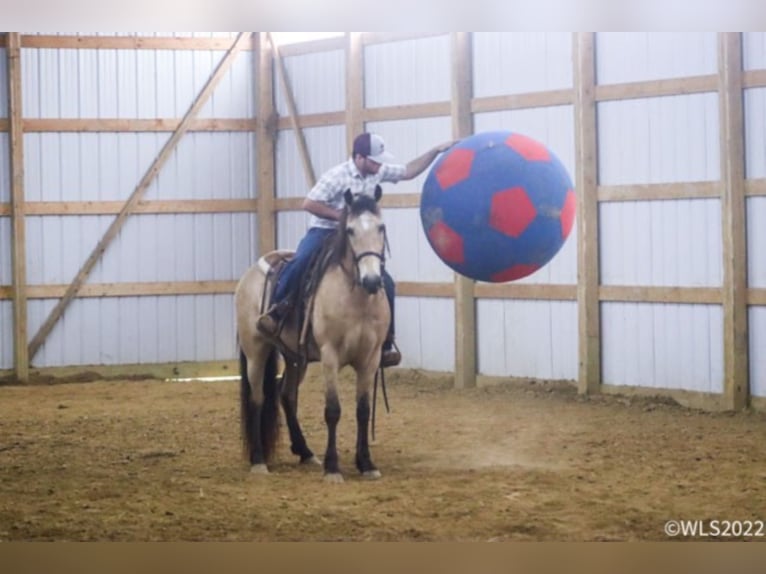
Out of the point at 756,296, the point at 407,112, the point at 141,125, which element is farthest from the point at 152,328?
the point at 756,296

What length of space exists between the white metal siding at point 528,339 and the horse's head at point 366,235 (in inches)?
84.6

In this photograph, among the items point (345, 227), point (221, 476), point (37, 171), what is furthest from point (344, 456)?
point (37, 171)

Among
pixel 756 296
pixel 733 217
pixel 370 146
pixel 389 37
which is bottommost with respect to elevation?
pixel 756 296

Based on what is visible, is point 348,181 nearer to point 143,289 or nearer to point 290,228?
point 290,228

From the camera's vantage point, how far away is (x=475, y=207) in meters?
5.22

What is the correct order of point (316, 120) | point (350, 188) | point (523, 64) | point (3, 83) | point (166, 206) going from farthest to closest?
1. point (3, 83)
2. point (316, 120)
3. point (523, 64)
4. point (166, 206)
5. point (350, 188)

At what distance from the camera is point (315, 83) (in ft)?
24.7

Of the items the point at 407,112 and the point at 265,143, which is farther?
the point at 407,112

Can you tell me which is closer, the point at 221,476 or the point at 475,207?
the point at 475,207

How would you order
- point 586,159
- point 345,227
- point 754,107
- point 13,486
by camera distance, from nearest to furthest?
1. point 345,227
2. point 13,486
3. point 754,107
4. point 586,159

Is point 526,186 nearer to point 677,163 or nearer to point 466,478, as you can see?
point 466,478

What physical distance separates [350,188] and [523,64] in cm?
206
